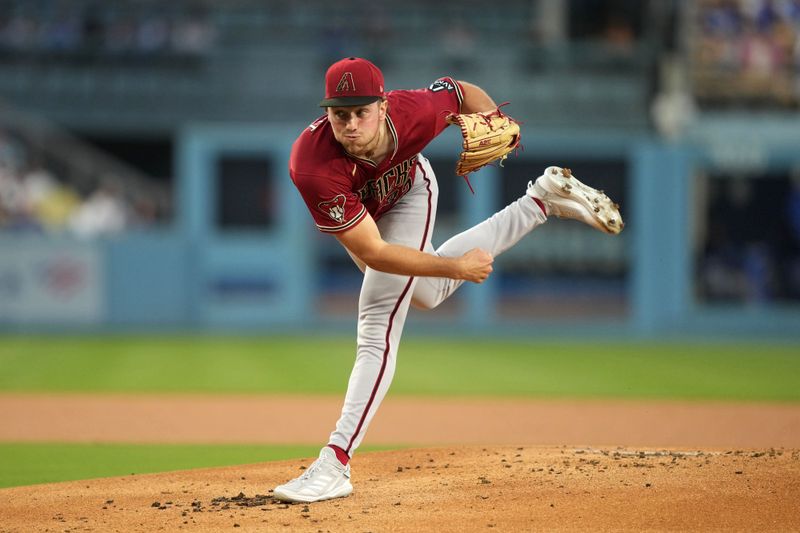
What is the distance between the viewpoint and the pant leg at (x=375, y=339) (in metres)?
4.42

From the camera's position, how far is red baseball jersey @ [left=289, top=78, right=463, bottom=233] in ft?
13.4

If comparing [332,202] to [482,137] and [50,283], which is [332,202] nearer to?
[482,137]

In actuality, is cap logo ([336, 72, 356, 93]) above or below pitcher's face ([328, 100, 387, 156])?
above

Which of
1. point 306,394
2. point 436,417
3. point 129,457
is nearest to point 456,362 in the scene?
point 306,394

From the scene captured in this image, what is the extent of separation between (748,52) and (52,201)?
10.8 metres

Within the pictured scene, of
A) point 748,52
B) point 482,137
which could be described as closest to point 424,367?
point 482,137

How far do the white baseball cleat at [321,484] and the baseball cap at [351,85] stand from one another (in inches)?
54.9

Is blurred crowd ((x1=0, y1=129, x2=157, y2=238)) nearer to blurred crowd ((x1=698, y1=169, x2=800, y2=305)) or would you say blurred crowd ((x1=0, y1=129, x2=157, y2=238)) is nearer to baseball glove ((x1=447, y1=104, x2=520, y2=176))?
blurred crowd ((x1=698, y1=169, x2=800, y2=305))

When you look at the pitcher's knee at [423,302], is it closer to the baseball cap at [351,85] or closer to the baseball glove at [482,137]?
the baseball glove at [482,137]

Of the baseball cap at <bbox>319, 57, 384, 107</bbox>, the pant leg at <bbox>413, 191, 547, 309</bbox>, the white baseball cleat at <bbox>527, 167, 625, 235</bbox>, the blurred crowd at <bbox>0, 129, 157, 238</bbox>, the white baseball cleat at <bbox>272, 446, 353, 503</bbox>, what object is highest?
the blurred crowd at <bbox>0, 129, 157, 238</bbox>

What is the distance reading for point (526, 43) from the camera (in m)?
18.6

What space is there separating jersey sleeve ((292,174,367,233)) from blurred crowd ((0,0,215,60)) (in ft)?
49.5

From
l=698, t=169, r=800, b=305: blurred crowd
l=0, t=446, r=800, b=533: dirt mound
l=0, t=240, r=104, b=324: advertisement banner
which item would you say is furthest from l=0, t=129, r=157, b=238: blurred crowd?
l=0, t=446, r=800, b=533: dirt mound

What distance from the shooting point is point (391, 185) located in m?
4.49
